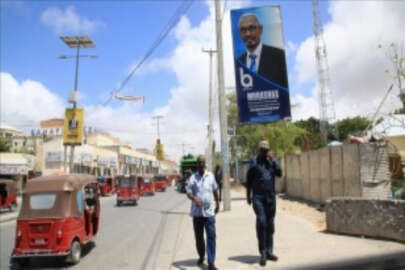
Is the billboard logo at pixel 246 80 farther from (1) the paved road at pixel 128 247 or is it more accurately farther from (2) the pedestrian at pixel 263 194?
(2) the pedestrian at pixel 263 194

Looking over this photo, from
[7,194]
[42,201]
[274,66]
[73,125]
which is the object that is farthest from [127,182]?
[42,201]

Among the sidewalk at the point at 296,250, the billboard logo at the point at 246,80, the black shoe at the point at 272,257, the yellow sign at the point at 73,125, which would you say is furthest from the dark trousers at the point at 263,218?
the yellow sign at the point at 73,125

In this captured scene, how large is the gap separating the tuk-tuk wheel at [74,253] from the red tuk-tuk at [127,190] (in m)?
17.7

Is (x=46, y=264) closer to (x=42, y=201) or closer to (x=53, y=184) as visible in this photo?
(x=42, y=201)

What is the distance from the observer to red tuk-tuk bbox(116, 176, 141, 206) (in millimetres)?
26594

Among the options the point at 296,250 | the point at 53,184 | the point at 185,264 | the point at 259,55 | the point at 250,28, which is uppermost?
the point at 250,28

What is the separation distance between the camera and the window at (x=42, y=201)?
878cm

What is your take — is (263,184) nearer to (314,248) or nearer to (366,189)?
(314,248)

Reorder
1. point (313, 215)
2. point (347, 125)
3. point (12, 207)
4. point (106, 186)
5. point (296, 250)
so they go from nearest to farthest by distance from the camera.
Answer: point (296, 250) < point (313, 215) < point (12, 207) < point (106, 186) < point (347, 125)

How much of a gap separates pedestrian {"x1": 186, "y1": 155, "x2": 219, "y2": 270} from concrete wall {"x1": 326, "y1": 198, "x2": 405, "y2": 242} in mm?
3617

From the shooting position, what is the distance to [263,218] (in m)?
7.10

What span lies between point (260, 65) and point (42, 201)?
1132 cm

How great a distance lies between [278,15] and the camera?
57.2ft

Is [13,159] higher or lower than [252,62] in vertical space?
lower
